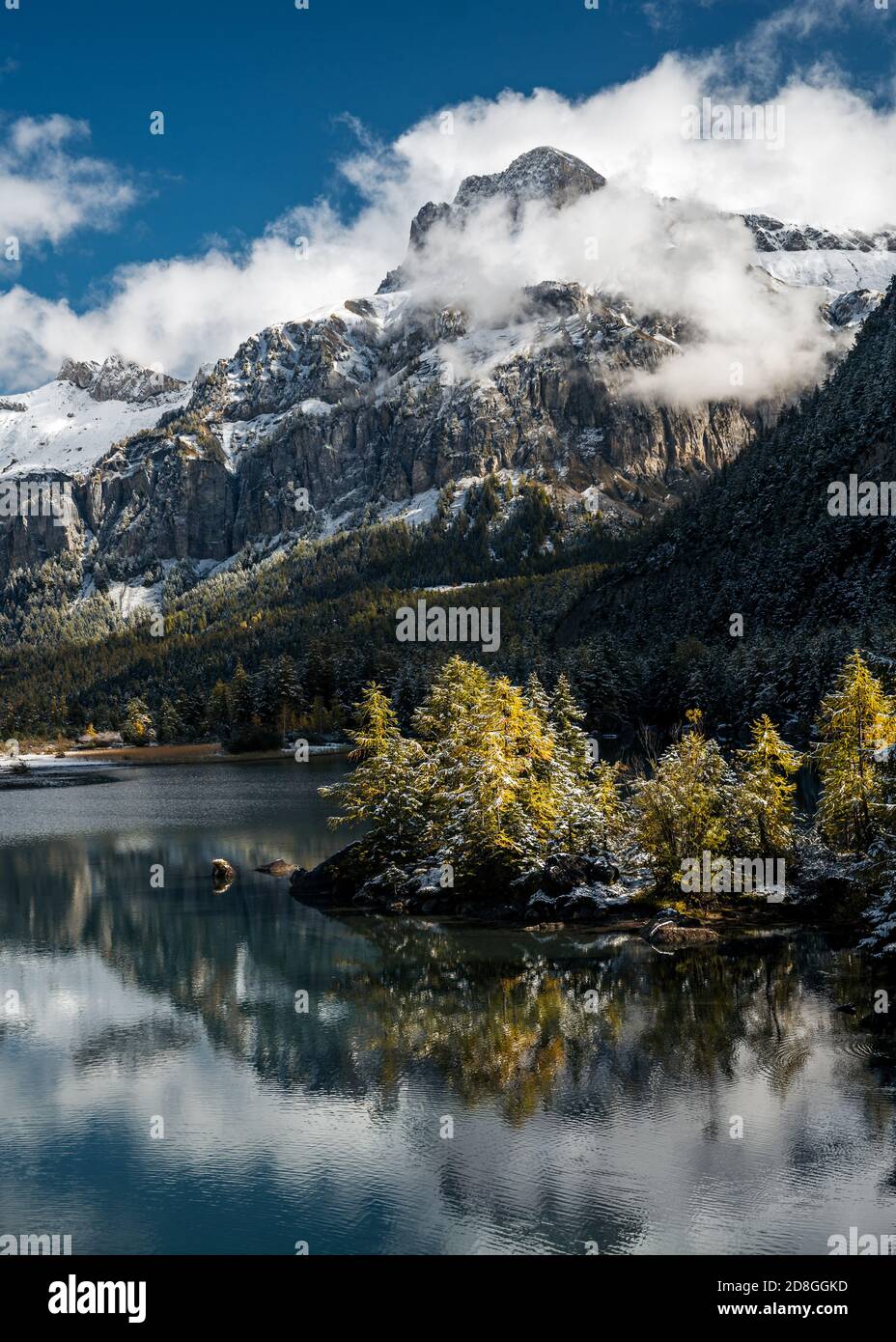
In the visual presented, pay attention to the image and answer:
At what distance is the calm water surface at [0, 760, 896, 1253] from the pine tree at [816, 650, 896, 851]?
689 cm

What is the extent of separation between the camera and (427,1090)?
31.3 metres

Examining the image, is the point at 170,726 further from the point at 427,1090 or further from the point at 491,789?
the point at 427,1090

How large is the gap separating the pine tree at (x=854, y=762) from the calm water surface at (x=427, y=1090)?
22.6 ft

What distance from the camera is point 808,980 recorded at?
39.9m

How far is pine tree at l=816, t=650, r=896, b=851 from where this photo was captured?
49.5 metres

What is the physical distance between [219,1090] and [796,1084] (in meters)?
16.5

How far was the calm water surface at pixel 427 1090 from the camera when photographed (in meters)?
24.5

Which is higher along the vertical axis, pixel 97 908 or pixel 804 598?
pixel 804 598

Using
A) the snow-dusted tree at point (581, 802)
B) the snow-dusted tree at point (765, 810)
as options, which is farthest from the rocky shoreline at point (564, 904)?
the snow-dusted tree at point (765, 810)

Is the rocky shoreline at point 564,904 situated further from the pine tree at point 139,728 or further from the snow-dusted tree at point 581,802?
the pine tree at point 139,728

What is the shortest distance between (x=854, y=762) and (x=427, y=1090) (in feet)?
93.2
